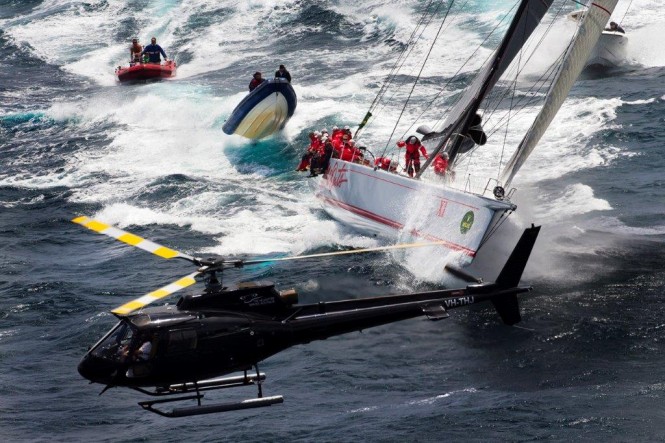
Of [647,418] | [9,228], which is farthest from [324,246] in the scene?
[647,418]

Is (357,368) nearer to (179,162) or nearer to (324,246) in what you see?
(324,246)

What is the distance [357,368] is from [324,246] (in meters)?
6.50

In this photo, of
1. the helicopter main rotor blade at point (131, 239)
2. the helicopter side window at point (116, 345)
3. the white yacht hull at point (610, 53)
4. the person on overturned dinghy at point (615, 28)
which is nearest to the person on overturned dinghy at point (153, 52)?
the white yacht hull at point (610, 53)

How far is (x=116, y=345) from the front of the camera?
13344 millimetres

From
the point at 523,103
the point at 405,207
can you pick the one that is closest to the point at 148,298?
the point at 405,207

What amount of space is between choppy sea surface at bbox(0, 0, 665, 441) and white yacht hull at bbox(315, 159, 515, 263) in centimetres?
55

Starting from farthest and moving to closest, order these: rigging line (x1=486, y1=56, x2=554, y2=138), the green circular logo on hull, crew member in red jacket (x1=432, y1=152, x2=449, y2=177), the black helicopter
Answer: rigging line (x1=486, y1=56, x2=554, y2=138) < crew member in red jacket (x1=432, y1=152, x2=449, y2=177) < the green circular logo on hull < the black helicopter

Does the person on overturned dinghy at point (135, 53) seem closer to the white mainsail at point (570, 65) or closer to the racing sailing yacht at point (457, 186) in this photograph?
the racing sailing yacht at point (457, 186)

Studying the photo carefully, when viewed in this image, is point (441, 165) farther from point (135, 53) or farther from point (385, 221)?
point (135, 53)

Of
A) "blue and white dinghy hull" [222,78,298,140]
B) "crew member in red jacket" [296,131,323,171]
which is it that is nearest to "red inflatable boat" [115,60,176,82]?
"blue and white dinghy hull" [222,78,298,140]

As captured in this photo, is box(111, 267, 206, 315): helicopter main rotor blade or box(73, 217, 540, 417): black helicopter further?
box(73, 217, 540, 417): black helicopter

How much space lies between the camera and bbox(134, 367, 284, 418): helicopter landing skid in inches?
526

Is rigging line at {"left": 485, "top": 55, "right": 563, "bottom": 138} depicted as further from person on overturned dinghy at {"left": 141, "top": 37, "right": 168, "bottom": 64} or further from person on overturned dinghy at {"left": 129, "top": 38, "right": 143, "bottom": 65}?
person on overturned dinghy at {"left": 129, "top": 38, "right": 143, "bottom": 65}

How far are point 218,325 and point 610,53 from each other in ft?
80.7
